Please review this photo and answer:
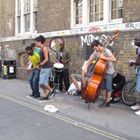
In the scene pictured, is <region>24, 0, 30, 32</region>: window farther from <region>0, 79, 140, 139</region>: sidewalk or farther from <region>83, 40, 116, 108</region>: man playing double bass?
<region>83, 40, 116, 108</region>: man playing double bass

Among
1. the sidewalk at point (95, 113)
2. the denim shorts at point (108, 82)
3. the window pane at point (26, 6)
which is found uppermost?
the window pane at point (26, 6)

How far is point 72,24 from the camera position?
13.9 m

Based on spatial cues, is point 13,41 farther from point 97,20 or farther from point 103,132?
point 103,132

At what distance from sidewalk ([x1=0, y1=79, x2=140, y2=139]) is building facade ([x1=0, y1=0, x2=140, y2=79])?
1530mm

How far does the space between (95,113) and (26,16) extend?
9.65 m

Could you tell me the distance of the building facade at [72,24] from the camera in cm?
1102

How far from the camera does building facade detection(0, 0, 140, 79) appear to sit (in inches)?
434

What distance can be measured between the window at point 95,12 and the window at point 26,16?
3.57m

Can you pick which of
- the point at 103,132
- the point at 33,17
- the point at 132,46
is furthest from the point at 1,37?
the point at 103,132

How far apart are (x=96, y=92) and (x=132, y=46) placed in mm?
2117

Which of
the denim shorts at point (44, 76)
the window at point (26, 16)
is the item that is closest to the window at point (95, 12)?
the denim shorts at point (44, 76)

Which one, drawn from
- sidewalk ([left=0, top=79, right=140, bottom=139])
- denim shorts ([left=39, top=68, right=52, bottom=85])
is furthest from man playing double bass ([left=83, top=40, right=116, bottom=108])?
denim shorts ([left=39, top=68, right=52, bottom=85])

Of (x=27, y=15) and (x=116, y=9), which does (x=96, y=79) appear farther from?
(x=27, y=15)

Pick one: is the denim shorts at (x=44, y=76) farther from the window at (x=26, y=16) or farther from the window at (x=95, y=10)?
the window at (x=26, y=16)
